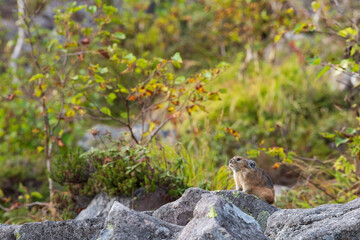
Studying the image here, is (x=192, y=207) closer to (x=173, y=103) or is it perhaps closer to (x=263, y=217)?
(x=263, y=217)

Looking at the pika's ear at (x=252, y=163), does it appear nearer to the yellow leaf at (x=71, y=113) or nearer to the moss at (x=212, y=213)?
the moss at (x=212, y=213)

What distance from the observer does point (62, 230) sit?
304cm

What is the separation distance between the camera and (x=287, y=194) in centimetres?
623

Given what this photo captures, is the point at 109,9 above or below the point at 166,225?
above

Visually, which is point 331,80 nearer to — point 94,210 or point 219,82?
point 219,82

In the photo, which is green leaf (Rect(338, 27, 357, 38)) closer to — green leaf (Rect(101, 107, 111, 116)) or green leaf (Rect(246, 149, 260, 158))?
green leaf (Rect(246, 149, 260, 158))

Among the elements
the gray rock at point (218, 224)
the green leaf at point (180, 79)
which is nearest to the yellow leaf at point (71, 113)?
the green leaf at point (180, 79)

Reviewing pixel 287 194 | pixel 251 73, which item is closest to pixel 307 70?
pixel 251 73

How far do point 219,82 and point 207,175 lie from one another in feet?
19.5

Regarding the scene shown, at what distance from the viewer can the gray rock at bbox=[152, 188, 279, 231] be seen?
333 centimetres

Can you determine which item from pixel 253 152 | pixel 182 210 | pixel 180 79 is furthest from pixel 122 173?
pixel 182 210

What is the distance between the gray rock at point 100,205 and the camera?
17.4 feet

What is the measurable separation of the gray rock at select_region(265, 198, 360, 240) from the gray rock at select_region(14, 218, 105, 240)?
3.85ft

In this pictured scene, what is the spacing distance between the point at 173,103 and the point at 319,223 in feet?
10.0
